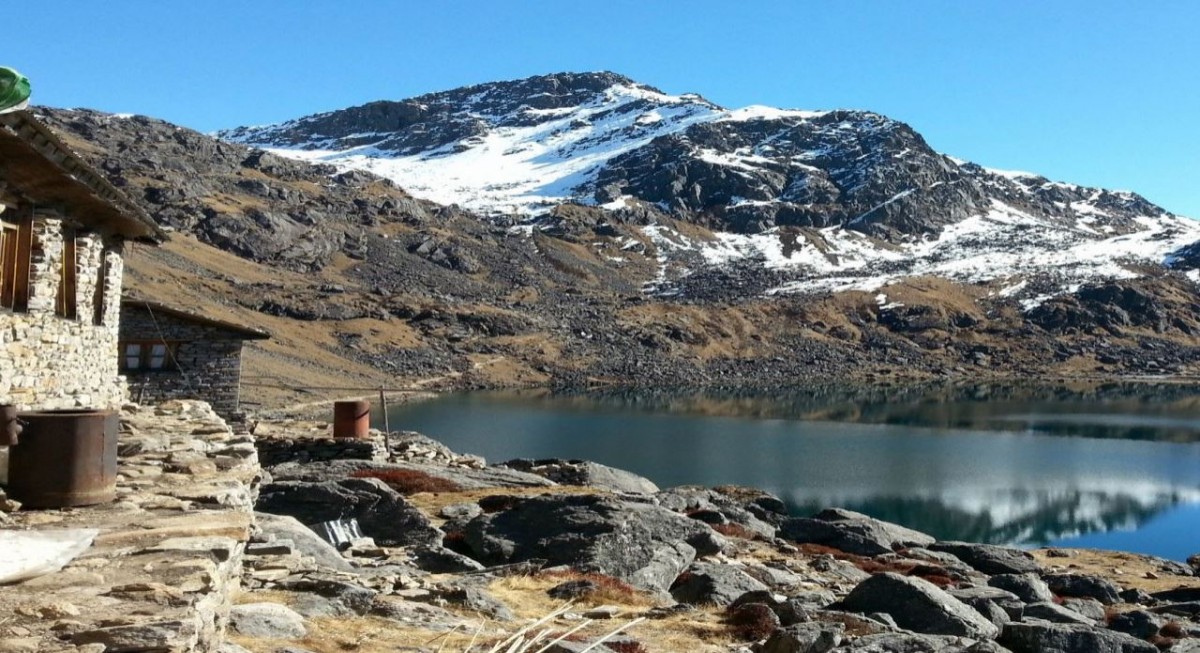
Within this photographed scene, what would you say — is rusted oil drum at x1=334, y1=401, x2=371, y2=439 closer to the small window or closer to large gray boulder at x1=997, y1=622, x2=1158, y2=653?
the small window

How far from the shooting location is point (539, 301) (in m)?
155

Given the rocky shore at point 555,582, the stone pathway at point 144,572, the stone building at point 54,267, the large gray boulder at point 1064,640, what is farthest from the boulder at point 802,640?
the stone building at point 54,267

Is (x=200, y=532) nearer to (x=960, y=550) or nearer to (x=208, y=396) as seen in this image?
(x=208, y=396)

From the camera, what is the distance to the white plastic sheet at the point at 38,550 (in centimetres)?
622

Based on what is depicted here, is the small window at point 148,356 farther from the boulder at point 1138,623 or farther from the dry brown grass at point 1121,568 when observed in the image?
the dry brown grass at point 1121,568

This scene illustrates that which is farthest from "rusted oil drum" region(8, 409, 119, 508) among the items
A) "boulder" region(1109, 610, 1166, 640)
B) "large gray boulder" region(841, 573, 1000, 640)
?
"boulder" region(1109, 610, 1166, 640)

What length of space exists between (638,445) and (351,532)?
4799cm

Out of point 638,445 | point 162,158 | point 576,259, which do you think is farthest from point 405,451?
point 162,158

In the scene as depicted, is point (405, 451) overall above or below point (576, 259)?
below

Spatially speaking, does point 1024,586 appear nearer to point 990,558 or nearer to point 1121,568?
→ point 990,558

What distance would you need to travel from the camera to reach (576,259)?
18638cm

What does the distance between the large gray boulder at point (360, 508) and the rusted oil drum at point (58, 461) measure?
11.9m

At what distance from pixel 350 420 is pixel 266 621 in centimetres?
2387

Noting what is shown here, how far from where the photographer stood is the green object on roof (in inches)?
372
